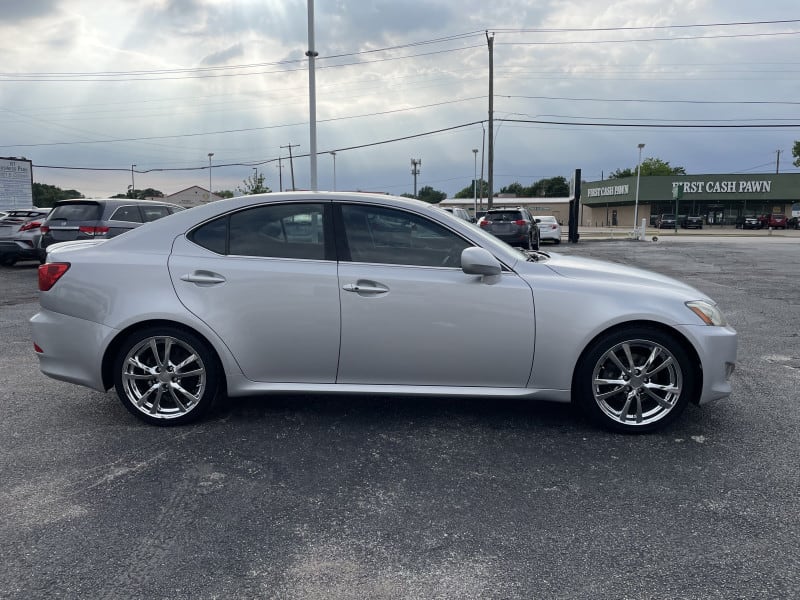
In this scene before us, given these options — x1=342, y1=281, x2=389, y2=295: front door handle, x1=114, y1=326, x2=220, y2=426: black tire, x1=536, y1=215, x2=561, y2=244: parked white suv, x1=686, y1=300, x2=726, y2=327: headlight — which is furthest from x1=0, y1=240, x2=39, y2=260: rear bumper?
x1=536, y1=215, x2=561, y2=244: parked white suv

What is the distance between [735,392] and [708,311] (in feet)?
4.45

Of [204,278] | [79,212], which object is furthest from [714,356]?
[79,212]

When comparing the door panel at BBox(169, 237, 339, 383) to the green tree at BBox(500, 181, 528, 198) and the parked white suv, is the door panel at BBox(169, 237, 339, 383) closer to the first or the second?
the parked white suv

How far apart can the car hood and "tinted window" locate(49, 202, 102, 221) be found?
1160cm

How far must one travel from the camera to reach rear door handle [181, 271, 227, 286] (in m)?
4.09

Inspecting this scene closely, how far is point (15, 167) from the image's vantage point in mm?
30641

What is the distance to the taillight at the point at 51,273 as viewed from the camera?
4.24m

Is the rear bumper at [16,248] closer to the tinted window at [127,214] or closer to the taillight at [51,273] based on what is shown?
the tinted window at [127,214]

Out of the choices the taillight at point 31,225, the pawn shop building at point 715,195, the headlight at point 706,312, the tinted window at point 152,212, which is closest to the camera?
the headlight at point 706,312

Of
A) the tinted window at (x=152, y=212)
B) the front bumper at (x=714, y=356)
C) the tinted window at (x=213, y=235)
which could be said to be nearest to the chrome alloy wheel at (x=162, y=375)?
the tinted window at (x=213, y=235)

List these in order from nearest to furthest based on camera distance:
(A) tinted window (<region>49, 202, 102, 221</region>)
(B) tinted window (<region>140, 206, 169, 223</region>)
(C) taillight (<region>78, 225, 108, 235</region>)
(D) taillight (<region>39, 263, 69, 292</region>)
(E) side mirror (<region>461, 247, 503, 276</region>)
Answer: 1. (E) side mirror (<region>461, 247, 503, 276</region>)
2. (D) taillight (<region>39, 263, 69, 292</region>)
3. (C) taillight (<region>78, 225, 108, 235</region>)
4. (A) tinted window (<region>49, 202, 102, 221</region>)
5. (B) tinted window (<region>140, 206, 169, 223</region>)

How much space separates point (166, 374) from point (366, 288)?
149 cm

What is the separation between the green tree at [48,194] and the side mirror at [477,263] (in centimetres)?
7472

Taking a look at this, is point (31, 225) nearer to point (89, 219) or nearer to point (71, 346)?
point (89, 219)
